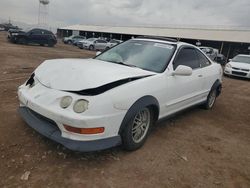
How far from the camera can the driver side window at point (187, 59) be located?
4.54 metres

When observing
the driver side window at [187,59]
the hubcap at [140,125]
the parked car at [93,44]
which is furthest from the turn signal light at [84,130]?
the parked car at [93,44]

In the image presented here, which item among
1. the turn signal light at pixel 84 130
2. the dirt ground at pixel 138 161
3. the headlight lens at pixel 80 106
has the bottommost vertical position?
the dirt ground at pixel 138 161

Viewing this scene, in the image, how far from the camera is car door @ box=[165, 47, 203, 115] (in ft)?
13.8

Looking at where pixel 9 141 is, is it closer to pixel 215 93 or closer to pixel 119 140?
pixel 119 140

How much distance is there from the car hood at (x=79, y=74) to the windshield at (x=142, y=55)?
0.97 ft

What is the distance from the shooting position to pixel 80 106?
9.81 feet

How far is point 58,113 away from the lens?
9.80ft

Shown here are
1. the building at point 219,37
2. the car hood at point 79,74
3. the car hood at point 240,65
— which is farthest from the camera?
the building at point 219,37

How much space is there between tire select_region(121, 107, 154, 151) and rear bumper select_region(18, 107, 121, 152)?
187 millimetres

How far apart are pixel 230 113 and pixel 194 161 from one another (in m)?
3.19

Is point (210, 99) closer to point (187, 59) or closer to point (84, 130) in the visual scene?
point (187, 59)

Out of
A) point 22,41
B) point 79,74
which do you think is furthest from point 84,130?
point 22,41

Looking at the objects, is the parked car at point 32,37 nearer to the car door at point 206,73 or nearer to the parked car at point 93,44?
the parked car at point 93,44

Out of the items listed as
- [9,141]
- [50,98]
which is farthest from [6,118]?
[50,98]
